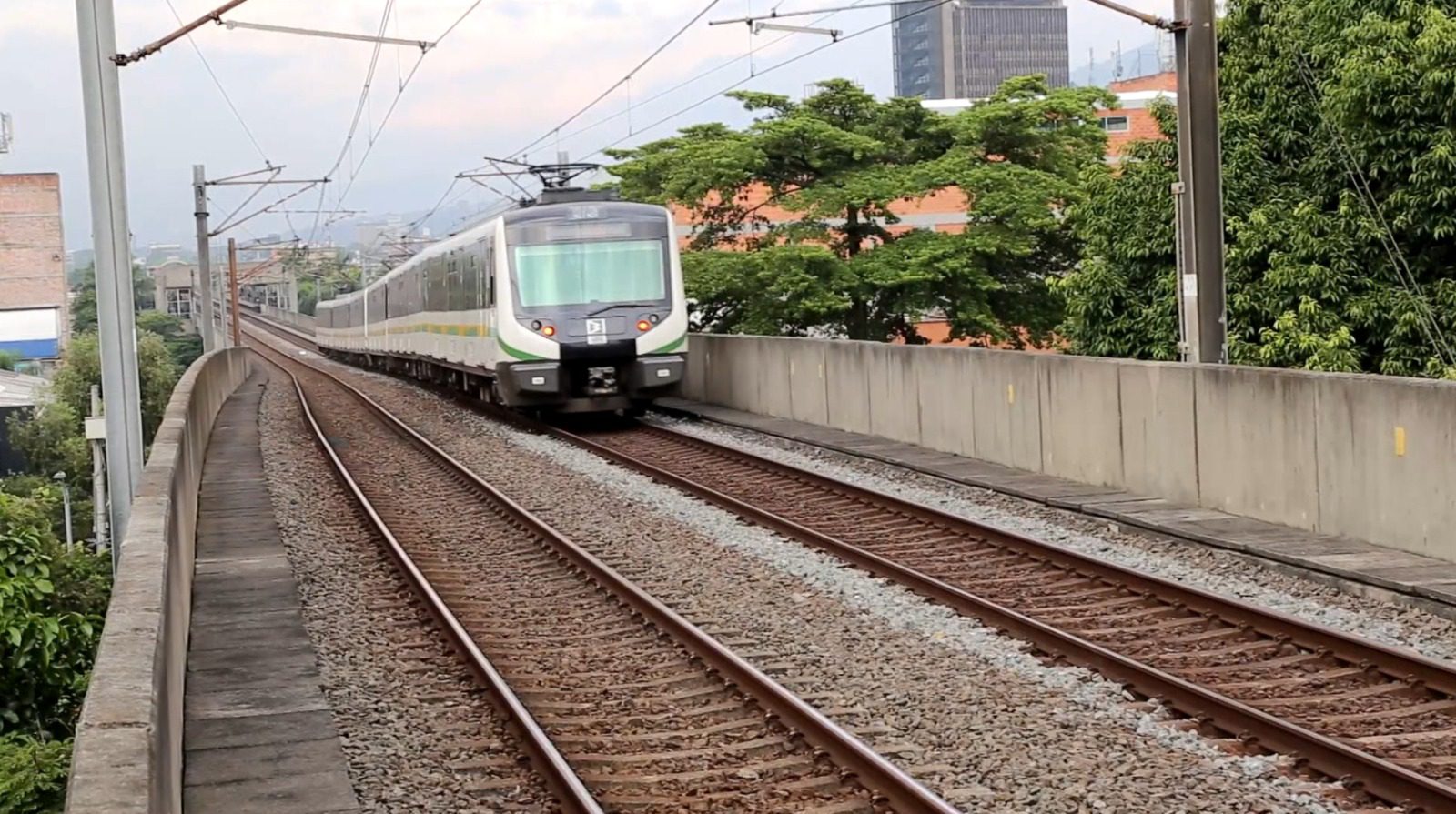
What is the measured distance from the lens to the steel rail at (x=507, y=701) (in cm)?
666

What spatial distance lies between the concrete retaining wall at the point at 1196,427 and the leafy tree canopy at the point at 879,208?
1488 centimetres

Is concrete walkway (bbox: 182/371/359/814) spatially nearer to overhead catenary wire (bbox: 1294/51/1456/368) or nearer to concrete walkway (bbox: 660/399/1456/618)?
concrete walkway (bbox: 660/399/1456/618)

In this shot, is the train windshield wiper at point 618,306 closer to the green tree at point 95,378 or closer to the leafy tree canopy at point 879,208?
the leafy tree canopy at point 879,208

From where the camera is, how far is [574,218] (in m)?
22.6

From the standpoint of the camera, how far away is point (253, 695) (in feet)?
29.2

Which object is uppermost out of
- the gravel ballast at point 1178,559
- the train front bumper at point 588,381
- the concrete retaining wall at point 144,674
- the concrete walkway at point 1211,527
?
the train front bumper at point 588,381

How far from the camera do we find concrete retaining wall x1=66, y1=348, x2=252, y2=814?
16.0 ft

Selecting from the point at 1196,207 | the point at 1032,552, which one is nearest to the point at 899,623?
the point at 1032,552

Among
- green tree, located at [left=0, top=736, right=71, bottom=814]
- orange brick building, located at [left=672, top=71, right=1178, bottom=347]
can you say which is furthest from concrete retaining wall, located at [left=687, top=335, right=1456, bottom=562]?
orange brick building, located at [left=672, top=71, right=1178, bottom=347]

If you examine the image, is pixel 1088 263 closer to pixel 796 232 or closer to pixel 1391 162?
pixel 1391 162


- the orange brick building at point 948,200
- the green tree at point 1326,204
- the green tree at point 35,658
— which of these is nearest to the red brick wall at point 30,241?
the orange brick building at point 948,200

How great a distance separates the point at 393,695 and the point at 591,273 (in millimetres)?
14066

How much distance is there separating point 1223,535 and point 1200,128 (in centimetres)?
395

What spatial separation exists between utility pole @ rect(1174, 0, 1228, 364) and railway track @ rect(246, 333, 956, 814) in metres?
5.48
